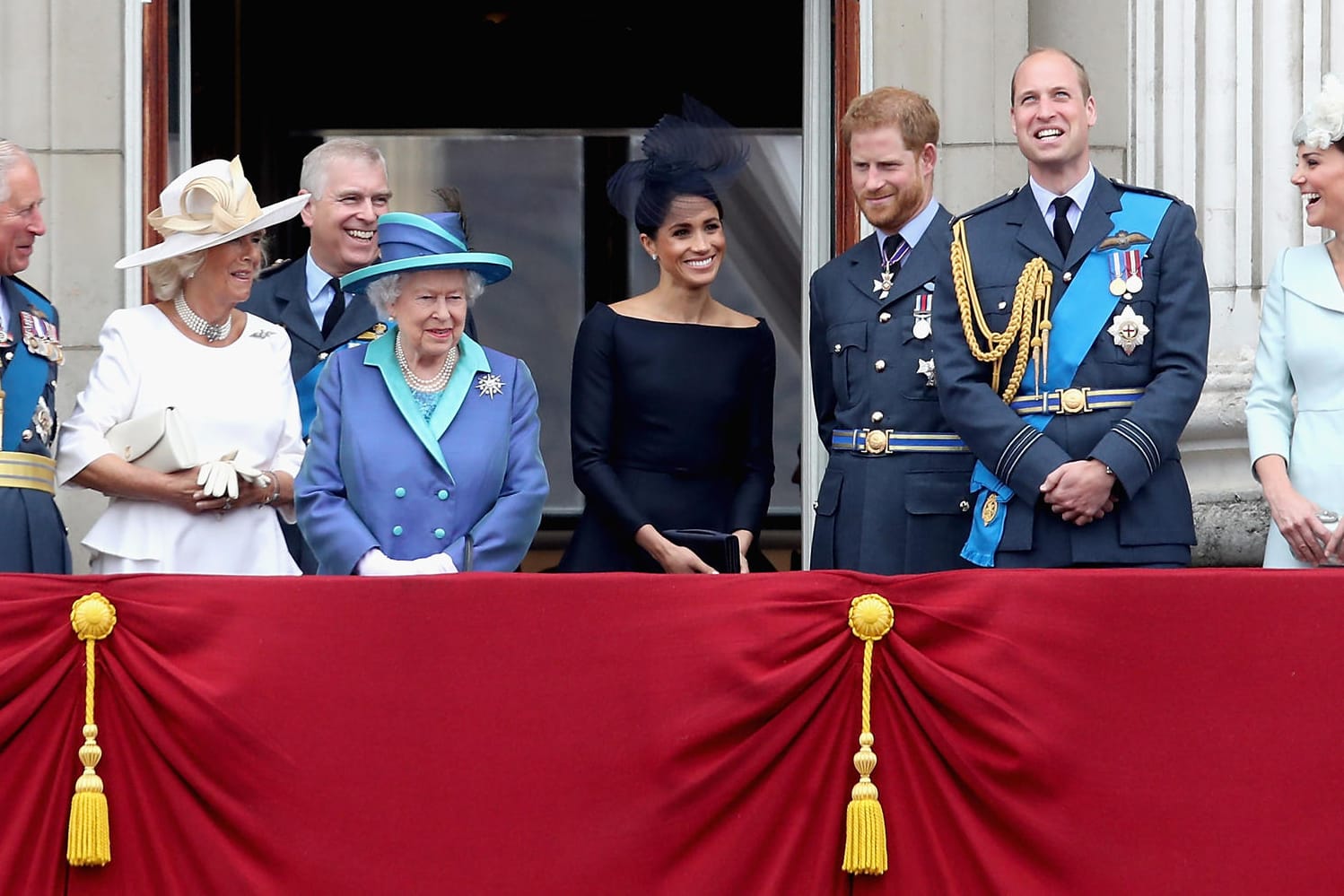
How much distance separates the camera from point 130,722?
345cm

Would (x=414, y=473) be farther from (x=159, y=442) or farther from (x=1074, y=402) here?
(x=1074, y=402)

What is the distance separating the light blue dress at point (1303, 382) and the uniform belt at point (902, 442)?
24.9 inches

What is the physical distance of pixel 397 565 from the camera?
13.1 ft

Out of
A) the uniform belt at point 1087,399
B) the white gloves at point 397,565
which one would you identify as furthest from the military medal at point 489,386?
the uniform belt at point 1087,399

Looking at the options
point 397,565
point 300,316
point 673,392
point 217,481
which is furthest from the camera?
point 300,316

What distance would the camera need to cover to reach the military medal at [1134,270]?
13.6 feet

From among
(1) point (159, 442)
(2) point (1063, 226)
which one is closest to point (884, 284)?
(2) point (1063, 226)

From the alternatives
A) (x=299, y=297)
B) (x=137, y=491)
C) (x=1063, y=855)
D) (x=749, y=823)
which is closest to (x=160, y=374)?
(x=137, y=491)

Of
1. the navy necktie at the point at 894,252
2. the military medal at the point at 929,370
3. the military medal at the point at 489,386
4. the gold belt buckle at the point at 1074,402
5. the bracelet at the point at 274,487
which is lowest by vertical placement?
the bracelet at the point at 274,487

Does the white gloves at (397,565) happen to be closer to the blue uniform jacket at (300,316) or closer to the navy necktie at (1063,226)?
the blue uniform jacket at (300,316)

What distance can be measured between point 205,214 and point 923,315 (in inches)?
62.0

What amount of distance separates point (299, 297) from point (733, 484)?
1148 mm

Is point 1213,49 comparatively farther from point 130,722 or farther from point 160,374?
point 130,722

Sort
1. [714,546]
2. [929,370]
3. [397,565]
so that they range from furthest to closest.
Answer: [714,546] → [929,370] → [397,565]
